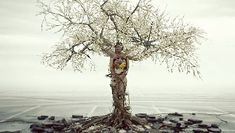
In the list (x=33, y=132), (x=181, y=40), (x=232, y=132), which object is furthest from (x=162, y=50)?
(x=33, y=132)

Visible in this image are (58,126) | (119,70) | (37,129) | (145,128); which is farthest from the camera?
(58,126)

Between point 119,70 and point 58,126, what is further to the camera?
point 58,126

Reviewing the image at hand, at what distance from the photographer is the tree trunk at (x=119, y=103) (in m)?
18.0

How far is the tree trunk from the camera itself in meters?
18.0

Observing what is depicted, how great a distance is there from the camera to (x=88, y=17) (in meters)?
18.6

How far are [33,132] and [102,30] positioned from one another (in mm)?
A: 5946

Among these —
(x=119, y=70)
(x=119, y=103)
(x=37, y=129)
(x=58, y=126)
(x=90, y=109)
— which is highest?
(x=119, y=70)

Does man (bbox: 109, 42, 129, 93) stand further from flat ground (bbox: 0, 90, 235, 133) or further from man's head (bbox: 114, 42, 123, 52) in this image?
flat ground (bbox: 0, 90, 235, 133)

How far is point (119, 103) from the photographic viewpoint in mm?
18203

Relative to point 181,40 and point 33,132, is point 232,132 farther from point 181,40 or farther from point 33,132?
point 33,132

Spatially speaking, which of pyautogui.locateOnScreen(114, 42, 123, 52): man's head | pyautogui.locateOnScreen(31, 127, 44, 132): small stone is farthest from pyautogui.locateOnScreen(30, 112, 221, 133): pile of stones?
pyautogui.locateOnScreen(114, 42, 123, 52): man's head

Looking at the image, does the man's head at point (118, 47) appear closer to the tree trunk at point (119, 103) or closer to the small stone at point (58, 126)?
the tree trunk at point (119, 103)

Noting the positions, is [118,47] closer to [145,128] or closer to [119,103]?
[119,103]

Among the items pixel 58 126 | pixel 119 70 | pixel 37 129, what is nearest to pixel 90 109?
pixel 58 126
